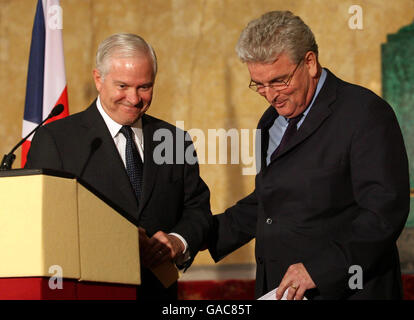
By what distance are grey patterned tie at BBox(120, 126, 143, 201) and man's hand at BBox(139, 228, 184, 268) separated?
0.74 ft

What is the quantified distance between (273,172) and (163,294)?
69cm

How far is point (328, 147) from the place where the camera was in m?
2.33

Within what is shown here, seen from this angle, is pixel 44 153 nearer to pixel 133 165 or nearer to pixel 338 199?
pixel 133 165

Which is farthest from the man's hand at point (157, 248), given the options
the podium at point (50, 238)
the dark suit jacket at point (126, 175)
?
the podium at point (50, 238)

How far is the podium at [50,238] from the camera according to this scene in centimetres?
163

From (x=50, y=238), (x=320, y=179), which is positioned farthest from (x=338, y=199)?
(x=50, y=238)

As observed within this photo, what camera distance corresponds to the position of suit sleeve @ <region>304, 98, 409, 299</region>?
212 cm

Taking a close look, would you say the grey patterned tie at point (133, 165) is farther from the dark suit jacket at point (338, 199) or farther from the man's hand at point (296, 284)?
the man's hand at point (296, 284)

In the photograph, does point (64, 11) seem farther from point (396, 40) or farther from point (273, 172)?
point (273, 172)

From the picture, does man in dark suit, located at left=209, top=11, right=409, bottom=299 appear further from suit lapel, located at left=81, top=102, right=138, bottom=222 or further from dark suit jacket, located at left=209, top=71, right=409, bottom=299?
suit lapel, located at left=81, top=102, right=138, bottom=222

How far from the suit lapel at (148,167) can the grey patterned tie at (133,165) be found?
3cm

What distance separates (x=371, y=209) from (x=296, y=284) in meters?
0.36

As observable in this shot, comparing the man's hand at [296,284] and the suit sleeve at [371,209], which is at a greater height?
the suit sleeve at [371,209]

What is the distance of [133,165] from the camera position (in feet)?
8.66
